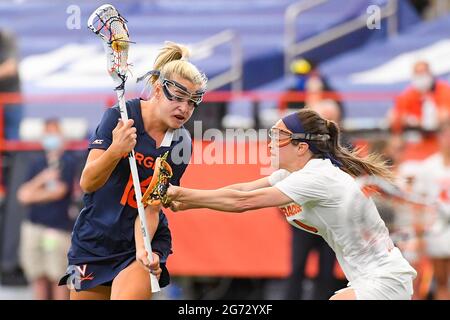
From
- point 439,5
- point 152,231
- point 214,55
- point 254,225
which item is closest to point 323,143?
point 152,231

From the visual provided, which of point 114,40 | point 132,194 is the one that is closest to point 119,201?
point 132,194

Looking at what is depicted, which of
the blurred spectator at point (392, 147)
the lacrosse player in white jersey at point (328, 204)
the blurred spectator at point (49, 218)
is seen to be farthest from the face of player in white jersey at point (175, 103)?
the blurred spectator at point (49, 218)

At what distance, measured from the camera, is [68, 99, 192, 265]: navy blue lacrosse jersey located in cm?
676

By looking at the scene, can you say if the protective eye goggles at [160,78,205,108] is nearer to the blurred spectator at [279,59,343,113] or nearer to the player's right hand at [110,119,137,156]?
the player's right hand at [110,119,137,156]

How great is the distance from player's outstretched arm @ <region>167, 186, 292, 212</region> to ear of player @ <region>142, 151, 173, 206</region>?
40 millimetres

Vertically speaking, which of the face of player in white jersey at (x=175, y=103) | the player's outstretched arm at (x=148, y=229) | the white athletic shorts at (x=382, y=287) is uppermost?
the face of player in white jersey at (x=175, y=103)

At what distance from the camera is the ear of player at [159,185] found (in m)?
6.34

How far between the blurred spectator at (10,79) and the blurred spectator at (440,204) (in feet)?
15.3

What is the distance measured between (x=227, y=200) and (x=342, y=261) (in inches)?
33.3

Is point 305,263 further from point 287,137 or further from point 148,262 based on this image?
point 148,262

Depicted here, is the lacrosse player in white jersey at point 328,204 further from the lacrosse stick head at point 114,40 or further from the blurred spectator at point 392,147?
the blurred spectator at point 392,147

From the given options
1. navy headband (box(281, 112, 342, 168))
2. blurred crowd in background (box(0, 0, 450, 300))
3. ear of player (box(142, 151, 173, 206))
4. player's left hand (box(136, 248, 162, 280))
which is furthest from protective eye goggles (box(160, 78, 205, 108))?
blurred crowd in background (box(0, 0, 450, 300))

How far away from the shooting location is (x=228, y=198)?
6523 mm
